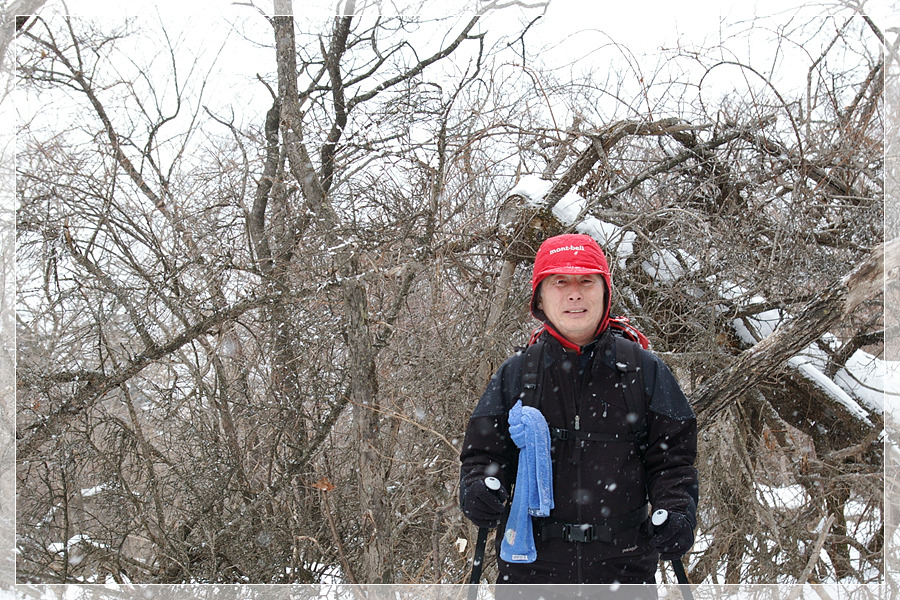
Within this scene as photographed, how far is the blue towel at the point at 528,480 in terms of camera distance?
5.61 ft

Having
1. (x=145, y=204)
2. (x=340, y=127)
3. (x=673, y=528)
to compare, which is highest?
(x=340, y=127)

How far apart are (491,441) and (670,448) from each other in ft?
1.68

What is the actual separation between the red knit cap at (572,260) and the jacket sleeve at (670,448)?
0.25m

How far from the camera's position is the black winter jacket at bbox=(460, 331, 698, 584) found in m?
1.71

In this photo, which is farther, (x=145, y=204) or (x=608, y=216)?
(x=145, y=204)

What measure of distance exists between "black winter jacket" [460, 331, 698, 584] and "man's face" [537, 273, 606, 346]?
0.16 ft

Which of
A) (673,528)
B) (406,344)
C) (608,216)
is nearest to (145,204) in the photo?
(406,344)

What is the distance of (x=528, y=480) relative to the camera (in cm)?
173

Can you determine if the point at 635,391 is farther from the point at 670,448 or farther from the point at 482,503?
the point at 482,503

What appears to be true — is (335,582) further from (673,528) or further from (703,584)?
(673,528)

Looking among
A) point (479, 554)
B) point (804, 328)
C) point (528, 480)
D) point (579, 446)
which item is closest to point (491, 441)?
point (528, 480)

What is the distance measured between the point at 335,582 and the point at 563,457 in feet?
8.84

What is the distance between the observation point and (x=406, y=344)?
373 centimetres

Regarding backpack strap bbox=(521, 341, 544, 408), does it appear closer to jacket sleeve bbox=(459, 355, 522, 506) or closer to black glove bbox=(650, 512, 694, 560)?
jacket sleeve bbox=(459, 355, 522, 506)
